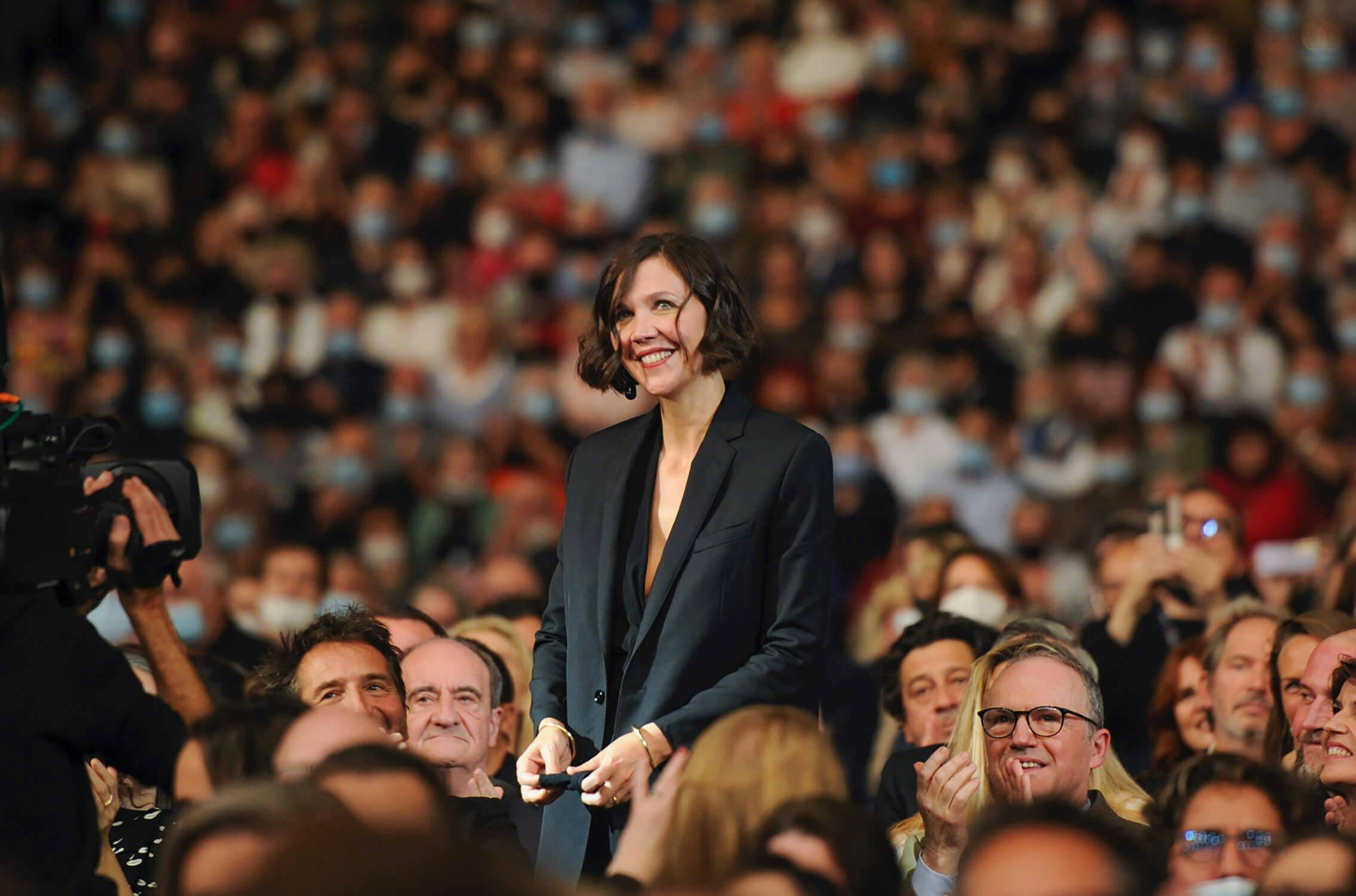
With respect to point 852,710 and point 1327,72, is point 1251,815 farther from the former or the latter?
point 1327,72

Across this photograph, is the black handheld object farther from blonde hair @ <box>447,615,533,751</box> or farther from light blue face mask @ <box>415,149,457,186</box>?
light blue face mask @ <box>415,149,457,186</box>

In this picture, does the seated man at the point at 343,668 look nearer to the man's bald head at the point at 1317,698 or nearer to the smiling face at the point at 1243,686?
the man's bald head at the point at 1317,698

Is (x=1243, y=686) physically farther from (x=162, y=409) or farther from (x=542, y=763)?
(x=162, y=409)

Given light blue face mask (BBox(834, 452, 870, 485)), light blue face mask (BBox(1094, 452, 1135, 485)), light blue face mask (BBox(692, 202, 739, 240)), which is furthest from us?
light blue face mask (BBox(692, 202, 739, 240))

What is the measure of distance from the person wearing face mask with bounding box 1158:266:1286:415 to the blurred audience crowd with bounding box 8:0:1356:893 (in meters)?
0.02

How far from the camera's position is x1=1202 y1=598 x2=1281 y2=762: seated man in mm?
5172

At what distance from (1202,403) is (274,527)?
4.94 m

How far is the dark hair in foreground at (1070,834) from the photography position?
275 centimetres

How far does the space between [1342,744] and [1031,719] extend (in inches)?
26.0

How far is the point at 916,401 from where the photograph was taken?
10211 mm

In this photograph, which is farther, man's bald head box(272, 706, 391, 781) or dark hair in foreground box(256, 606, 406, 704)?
dark hair in foreground box(256, 606, 406, 704)

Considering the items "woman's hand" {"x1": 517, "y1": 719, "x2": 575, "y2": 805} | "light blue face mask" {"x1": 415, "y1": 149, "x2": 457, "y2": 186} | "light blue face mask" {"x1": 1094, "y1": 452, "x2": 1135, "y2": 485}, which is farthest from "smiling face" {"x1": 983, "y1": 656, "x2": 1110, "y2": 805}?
"light blue face mask" {"x1": 415, "y1": 149, "x2": 457, "y2": 186}

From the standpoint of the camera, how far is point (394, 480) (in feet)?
34.7

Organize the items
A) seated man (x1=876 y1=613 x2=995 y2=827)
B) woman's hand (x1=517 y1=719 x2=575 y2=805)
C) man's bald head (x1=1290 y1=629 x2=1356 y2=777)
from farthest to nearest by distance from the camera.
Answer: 1. seated man (x1=876 y1=613 x2=995 y2=827)
2. man's bald head (x1=1290 y1=629 x2=1356 y2=777)
3. woman's hand (x1=517 y1=719 x2=575 y2=805)
